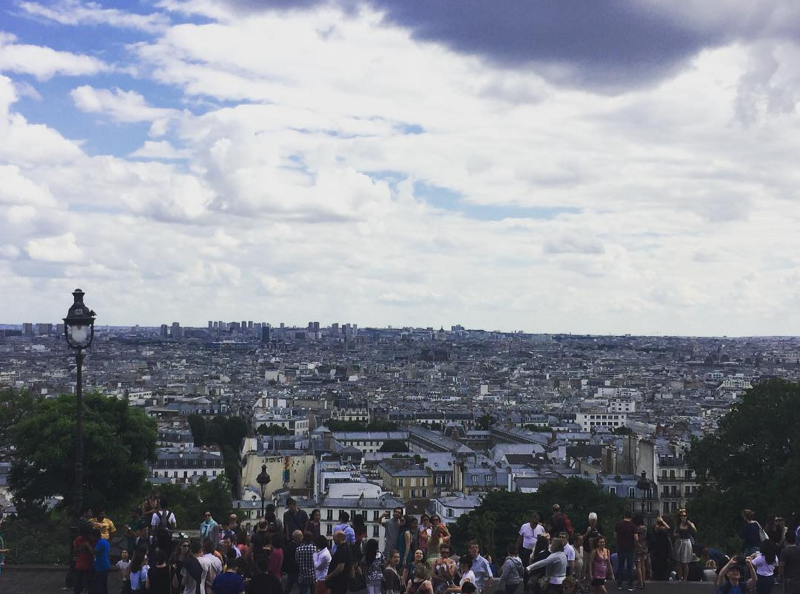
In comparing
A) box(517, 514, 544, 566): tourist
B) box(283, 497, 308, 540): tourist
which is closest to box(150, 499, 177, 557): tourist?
box(283, 497, 308, 540): tourist

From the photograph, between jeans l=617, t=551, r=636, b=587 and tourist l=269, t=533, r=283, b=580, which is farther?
jeans l=617, t=551, r=636, b=587

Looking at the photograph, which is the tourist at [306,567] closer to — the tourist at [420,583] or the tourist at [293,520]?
the tourist at [293,520]

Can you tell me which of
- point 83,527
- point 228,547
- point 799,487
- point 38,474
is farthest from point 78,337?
point 799,487

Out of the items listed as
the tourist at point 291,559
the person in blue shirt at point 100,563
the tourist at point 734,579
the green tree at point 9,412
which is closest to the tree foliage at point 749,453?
the tourist at point 734,579

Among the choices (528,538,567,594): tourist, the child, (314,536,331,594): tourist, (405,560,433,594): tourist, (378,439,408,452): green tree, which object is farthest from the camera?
(378,439,408,452): green tree

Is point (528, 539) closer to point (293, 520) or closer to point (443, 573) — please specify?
point (443, 573)

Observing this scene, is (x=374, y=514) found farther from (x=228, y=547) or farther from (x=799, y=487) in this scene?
(x=228, y=547)

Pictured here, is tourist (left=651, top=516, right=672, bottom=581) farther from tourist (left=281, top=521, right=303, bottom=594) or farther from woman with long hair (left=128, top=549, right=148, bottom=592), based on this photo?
woman with long hair (left=128, top=549, right=148, bottom=592)
